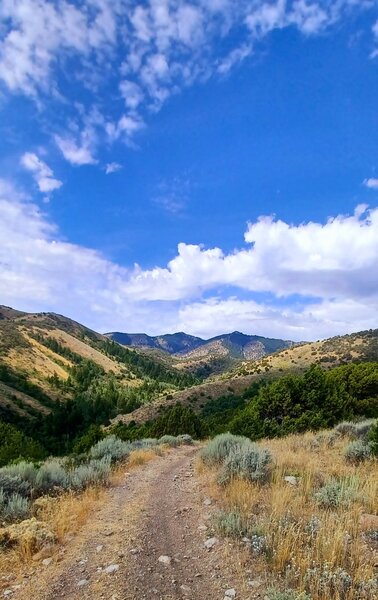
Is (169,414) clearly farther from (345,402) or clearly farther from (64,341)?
(64,341)

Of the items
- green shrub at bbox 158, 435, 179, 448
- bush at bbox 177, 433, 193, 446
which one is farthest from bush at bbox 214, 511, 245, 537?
bush at bbox 177, 433, 193, 446

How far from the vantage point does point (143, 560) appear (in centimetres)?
524

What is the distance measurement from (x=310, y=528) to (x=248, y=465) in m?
3.40

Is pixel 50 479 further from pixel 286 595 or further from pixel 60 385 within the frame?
pixel 60 385

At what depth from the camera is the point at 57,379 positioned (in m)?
114

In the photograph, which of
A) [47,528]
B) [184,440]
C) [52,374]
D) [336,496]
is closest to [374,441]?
[336,496]

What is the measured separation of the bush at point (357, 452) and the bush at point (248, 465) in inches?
93.3

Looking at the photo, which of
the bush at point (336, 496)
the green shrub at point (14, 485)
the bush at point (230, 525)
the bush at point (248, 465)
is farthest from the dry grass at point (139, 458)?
the bush at point (336, 496)

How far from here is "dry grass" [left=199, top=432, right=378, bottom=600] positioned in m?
4.25

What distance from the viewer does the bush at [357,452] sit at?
971cm

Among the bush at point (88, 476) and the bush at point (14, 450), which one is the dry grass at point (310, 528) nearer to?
the bush at point (88, 476)

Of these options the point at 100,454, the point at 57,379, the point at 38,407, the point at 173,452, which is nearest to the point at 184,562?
the point at 100,454

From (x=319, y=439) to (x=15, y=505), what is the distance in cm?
1013

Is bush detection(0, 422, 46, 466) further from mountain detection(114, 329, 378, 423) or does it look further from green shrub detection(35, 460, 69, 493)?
mountain detection(114, 329, 378, 423)
